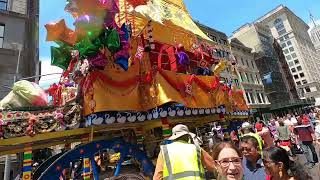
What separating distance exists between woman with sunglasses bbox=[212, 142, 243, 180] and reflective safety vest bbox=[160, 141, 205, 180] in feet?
1.34

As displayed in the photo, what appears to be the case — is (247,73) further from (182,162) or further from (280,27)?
(182,162)

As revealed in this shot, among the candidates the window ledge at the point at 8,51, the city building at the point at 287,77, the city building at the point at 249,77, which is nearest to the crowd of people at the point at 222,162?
the window ledge at the point at 8,51

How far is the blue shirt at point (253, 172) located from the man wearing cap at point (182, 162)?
2.36ft

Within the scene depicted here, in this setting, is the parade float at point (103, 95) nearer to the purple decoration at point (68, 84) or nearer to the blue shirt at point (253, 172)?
the purple decoration at point (68, 84)

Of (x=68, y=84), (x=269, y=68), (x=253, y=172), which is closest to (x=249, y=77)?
(x=269, y=68)

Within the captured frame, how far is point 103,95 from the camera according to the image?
527cm

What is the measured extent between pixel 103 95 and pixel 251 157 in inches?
115

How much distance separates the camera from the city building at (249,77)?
4981 centimetres

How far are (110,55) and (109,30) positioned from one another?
0.54 metres

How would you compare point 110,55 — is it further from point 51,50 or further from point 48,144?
point 48,144

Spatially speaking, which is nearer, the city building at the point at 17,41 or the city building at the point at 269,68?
the city building at the point at 17,41

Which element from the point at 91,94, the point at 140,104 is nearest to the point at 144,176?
the point at 140,104

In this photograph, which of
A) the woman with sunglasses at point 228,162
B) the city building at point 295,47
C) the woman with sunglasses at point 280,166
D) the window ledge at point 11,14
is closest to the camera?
the woman with sunglasses at point 228,162

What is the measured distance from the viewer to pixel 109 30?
5.37 metres
